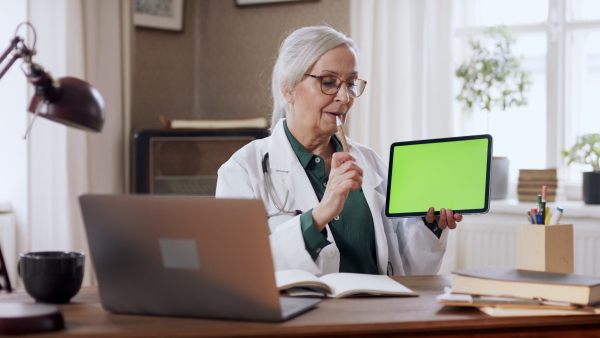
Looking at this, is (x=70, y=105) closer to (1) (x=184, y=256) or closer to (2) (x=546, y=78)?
(1) (x=184, y=256)

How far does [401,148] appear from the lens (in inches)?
78.1

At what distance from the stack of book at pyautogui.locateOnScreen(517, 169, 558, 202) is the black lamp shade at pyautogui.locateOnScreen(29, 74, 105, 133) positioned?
273 cm

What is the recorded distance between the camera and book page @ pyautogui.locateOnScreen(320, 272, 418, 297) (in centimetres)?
156

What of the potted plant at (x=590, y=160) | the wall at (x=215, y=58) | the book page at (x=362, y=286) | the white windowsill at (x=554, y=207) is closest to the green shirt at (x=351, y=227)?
the book page at (x=362, y=286)

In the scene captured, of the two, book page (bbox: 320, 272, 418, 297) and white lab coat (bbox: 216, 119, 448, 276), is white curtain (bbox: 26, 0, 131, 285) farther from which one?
book page (bbox: 320, 272, 418, 297)

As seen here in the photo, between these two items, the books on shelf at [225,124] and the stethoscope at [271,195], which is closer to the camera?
the stethoscope at [271,195]

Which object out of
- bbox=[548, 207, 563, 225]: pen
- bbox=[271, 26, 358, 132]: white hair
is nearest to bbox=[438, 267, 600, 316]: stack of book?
bbox=[548, 207, 563, 225]: pen

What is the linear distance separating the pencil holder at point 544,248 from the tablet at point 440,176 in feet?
0.48

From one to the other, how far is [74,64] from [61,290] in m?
2.41

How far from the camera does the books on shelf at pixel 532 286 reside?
1.41 m

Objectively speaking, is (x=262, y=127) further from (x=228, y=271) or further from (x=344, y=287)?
(x=228, y=271)

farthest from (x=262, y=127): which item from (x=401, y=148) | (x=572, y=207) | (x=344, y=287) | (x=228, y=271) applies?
(x=228, y=271)

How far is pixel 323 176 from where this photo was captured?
2291 mm

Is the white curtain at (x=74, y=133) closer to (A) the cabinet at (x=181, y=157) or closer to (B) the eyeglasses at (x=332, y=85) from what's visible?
(A) the cabinet at (x=181, y=157)
